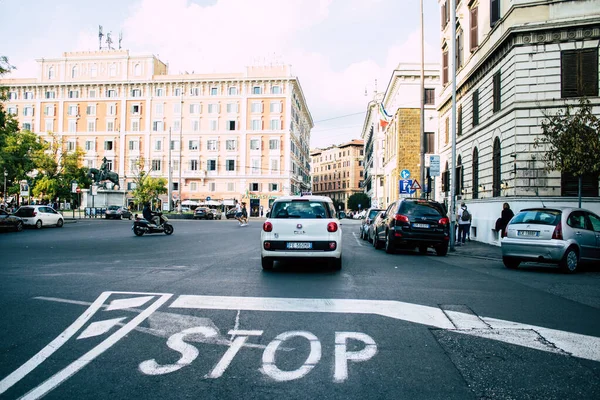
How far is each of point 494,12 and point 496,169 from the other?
7.05m

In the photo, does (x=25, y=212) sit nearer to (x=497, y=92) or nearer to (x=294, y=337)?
(x=497, y=92)

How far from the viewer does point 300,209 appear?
1095 cm

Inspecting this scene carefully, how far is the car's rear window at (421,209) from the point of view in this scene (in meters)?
15.5

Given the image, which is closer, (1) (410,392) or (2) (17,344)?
(1) (410,392)

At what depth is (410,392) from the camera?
3.70 metres

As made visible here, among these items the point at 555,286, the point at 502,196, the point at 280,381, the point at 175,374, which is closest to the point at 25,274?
the point at 175,374

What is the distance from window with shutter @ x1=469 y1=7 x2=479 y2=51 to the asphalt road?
60.4 feet

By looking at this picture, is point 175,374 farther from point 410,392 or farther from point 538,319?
point 538,319

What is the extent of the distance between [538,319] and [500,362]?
6.96ft

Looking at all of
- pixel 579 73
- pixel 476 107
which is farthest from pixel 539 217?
pixel 476 107

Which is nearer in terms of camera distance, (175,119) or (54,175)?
(54,175)

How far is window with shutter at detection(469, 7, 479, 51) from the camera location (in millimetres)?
25141

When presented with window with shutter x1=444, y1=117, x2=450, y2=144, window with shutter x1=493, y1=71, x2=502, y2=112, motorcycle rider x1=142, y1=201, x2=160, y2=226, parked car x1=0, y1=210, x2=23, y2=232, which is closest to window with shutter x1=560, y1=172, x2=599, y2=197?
window with shutter x1=493, y1=71, x2=502, y2=112

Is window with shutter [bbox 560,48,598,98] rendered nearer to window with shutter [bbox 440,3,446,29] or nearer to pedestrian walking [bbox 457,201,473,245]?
pedestrian walking [bbox 457,201,473,245]
